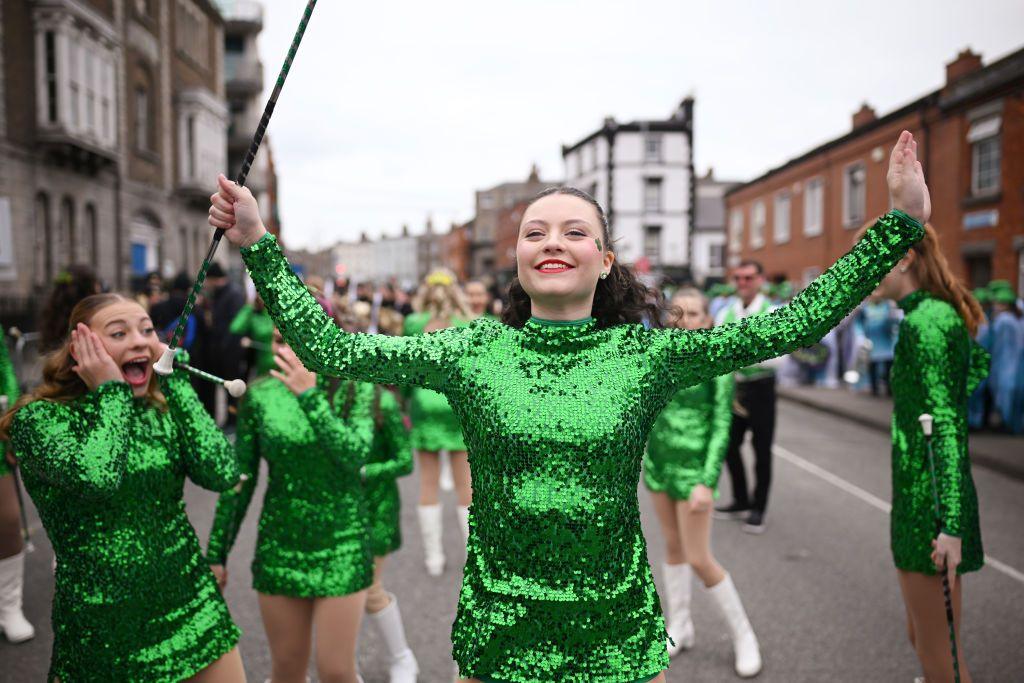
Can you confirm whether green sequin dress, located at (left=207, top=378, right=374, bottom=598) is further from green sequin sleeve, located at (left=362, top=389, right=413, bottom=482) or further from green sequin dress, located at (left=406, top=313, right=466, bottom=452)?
green sequin dress, located at (left=406, top=313, right=466, bottom=452)

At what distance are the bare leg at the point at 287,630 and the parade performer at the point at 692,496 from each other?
1.99 meters

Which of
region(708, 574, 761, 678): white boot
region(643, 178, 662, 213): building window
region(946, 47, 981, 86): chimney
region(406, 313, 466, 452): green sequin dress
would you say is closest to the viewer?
region(708, 574, 761, 678): white boot

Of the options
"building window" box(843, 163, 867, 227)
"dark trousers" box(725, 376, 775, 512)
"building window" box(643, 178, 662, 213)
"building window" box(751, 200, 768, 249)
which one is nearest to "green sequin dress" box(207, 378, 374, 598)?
"dark trousers" box(725, 376, 775, 512)

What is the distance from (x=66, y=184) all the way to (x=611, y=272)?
21.6 meters

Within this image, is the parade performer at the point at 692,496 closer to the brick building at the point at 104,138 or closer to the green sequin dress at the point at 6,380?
the green sequin dress at the point at 6,380

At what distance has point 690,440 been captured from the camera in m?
4.22

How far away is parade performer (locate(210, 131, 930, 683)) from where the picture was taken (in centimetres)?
181

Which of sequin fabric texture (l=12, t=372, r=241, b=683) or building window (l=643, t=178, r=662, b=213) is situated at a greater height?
building window (l=643, t=178, r=662, b=213)

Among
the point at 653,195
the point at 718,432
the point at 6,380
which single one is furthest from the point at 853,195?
the point at 653,195

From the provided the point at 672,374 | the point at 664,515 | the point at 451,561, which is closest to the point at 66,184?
the point at 451,561

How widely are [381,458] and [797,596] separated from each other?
2966 mm

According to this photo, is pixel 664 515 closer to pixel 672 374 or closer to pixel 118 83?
pixel 672 374

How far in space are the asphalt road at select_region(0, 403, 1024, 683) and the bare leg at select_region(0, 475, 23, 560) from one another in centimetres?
51

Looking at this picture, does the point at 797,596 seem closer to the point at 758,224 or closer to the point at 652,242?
the point at 758,224
